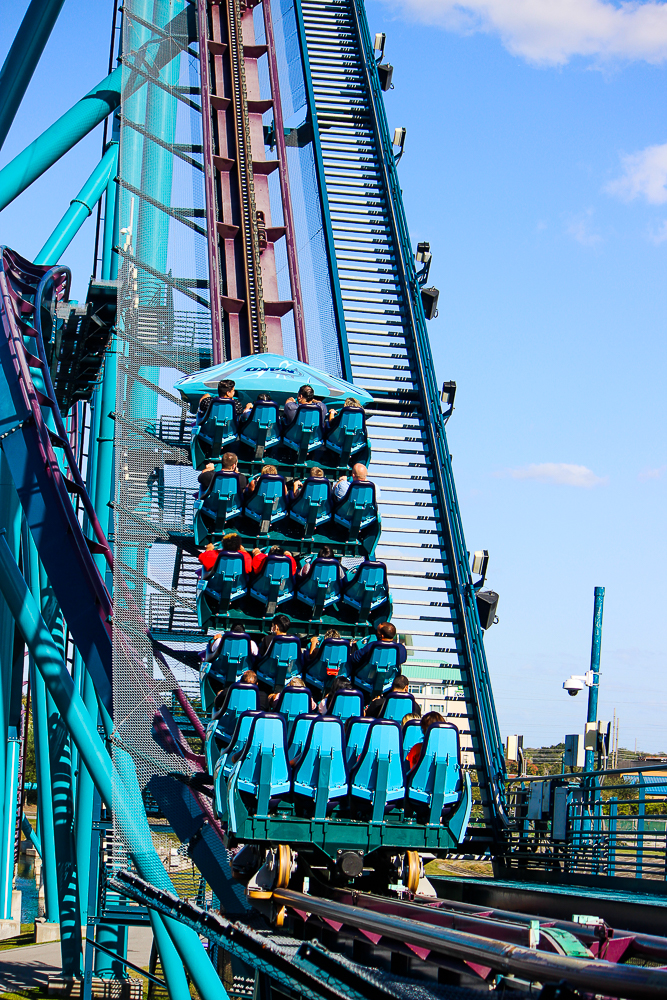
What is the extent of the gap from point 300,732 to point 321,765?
0.68 feet

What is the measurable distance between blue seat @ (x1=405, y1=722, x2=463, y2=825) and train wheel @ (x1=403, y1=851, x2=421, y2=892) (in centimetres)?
24

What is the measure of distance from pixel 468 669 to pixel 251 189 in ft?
23.3

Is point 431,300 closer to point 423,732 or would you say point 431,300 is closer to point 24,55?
point 24,55

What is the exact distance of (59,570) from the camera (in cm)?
1114

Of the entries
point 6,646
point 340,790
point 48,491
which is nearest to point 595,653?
point 6,646

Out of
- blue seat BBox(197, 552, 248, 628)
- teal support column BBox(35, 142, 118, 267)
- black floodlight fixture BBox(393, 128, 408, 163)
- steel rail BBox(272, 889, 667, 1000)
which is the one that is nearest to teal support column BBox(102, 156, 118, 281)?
teal support column BBox(35, 142, 118, 267)

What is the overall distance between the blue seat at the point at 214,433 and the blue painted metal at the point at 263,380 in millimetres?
721

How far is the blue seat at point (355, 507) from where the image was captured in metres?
9.96

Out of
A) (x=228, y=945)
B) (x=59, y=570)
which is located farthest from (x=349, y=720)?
(x=59, y=570)

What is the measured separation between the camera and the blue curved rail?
1094cm

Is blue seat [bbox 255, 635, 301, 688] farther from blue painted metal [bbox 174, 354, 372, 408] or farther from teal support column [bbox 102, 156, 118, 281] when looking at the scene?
teal support column [bbox 102, 156, 118, 281]

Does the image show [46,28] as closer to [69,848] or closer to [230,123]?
[230,123]

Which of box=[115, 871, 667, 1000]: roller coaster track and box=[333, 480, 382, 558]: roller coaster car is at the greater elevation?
box=[333, 480, 382, 558]: roller coaster car

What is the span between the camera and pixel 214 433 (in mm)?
10328
